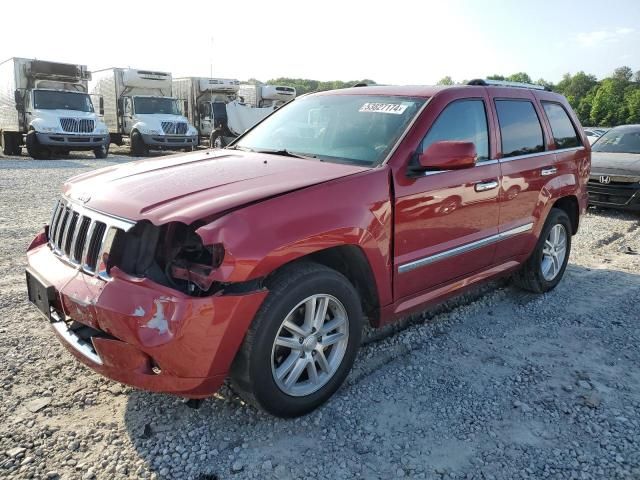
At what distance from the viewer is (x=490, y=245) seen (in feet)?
13.4

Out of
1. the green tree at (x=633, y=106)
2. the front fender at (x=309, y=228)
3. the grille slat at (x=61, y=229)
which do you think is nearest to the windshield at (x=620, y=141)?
the front fender at (x=309, y=228)

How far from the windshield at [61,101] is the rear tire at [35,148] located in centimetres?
108

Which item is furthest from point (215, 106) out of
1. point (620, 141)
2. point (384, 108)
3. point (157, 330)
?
point (157, 330)

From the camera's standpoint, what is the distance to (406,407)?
3.07 metres

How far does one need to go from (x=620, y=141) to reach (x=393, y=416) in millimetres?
9183

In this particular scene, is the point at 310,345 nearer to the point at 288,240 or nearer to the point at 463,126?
the point at 288,240

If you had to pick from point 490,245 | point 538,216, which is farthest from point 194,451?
point 538,216

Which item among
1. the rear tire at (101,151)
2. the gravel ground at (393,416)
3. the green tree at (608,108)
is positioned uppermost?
the green tree at (608,108)

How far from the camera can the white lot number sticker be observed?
3.62 meters

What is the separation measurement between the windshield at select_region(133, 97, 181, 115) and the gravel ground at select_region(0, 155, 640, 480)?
17495mm

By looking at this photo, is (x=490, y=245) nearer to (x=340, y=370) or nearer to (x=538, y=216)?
(x=538, y=216)

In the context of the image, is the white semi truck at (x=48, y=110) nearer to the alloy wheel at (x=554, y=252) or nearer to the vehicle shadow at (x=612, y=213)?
the vehicle shadow at (x=612, y=213)

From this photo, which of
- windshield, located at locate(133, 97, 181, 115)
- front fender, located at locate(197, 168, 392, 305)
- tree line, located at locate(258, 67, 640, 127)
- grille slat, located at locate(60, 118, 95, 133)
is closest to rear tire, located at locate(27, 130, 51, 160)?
grille slat, located at locate(60, 118, 95, 133)

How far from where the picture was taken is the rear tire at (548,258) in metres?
4.85
